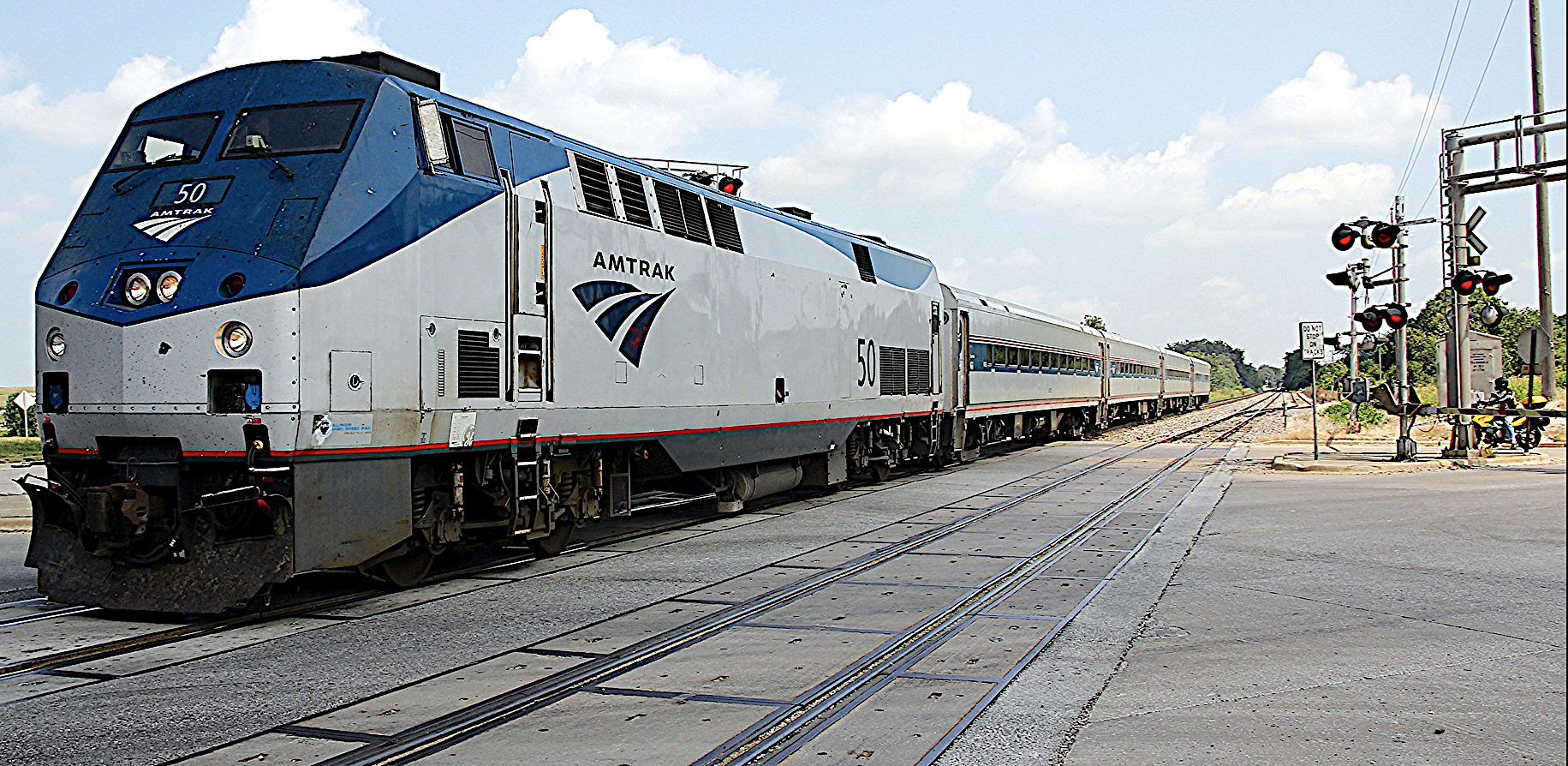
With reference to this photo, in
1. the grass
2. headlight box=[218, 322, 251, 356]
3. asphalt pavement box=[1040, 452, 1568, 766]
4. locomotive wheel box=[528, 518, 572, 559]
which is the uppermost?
headlight box=[218, 322, 251, 356]

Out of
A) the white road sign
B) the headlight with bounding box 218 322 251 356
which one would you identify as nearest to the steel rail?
the headlight with bounding box 218 322 251 356

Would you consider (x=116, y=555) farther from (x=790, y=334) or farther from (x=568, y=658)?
(x=790, y=334)

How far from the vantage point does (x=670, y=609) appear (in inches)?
334

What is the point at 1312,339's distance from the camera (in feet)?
90.5

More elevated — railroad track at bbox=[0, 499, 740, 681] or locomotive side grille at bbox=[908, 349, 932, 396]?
locomotive side grille at bbox=[908, 349, 932, 396]

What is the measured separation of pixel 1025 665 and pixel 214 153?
6837 mm

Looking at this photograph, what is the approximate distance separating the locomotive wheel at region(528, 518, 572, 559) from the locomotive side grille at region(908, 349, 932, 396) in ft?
31.5

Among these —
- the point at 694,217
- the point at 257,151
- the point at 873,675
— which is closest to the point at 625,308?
the point at 694,217

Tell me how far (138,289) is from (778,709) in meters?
5.38

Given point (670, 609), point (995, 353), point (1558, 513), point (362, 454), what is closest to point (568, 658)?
point (670, 609)

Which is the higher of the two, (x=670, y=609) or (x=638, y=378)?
(x=638, y=378)

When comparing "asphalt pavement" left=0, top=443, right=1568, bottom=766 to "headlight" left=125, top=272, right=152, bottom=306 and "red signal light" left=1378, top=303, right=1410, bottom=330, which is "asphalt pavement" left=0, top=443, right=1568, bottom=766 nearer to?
"headlight" left=125, top=272, right=152, bottom=306

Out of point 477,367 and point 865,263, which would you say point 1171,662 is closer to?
point 477,367

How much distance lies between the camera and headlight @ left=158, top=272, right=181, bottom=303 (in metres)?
7.68
